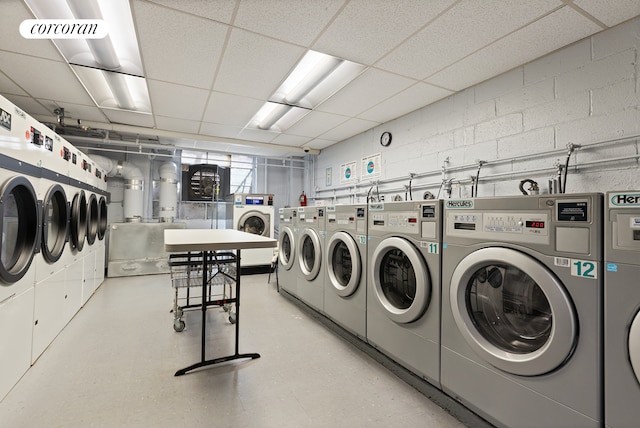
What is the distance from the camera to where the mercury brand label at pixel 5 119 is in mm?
1501

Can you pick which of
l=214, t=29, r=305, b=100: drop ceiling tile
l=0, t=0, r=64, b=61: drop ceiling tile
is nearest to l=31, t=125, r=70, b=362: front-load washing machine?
l=0, t=0, r=64, b=61: drop ceiling tile

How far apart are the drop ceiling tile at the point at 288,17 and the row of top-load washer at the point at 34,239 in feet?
4.79

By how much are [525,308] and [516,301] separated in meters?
0.04

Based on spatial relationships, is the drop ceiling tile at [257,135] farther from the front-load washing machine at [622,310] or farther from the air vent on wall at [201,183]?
the front-load washing machine at [622,310]

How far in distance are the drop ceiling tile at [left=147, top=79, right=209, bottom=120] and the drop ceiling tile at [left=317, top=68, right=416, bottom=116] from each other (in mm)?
1413

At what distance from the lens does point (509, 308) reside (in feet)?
4.71

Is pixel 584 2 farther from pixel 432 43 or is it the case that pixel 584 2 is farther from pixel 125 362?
pixel 125 362

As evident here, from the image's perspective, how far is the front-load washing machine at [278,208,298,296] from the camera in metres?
3.49

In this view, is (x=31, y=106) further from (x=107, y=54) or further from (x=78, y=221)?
(x=107, y=54)

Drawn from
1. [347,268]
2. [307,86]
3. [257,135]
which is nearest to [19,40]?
[307,86]

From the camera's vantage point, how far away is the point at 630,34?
5.97ft

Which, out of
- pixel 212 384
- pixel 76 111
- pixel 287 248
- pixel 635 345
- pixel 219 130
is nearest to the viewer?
pixel 635 345

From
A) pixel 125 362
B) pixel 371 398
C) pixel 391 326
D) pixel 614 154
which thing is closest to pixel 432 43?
pixel 614 154

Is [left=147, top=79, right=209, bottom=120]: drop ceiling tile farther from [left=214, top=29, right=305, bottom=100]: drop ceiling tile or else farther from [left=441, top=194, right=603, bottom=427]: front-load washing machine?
[left=441, top=194, right=603, bottom=427]: front-load washing machine
